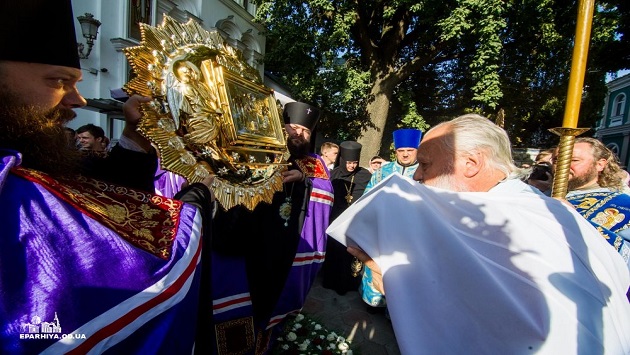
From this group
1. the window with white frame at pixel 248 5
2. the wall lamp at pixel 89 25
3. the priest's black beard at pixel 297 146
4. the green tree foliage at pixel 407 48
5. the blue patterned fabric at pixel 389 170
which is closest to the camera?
the priest's black beard at pixel 297 146

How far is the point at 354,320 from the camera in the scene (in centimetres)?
402

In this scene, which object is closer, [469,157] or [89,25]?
[469,157]

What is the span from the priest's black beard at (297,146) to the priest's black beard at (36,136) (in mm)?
1698

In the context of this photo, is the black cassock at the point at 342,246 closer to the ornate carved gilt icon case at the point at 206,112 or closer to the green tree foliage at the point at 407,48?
the ornate carved gilt icon case at the point at 206,112

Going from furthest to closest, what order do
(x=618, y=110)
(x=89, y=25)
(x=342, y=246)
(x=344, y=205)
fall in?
(x=618, y=110) < (x=89, y=25) < (x=344, y=205) < (x=342, y=246)

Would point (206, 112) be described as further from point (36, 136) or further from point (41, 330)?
point (41, 330)

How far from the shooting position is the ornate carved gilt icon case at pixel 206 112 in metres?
1.39

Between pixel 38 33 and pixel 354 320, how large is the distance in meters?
4.06

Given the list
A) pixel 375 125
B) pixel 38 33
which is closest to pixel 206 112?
pixel 38 33

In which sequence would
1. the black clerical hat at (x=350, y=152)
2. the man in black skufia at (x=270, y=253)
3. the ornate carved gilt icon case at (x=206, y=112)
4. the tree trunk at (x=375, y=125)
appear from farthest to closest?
the tree trunk at (x=375, y=125) → the black clerical hat at (x=350, y=152) → the man in black skufia at (x=270, y=253) → the ornate carved gilt icon case at (x=206, y=112)

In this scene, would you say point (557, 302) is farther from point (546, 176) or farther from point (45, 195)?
point (546, 176)

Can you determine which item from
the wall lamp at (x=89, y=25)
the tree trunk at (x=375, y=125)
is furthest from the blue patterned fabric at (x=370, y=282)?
the tree trunk at (x=375, y=125)

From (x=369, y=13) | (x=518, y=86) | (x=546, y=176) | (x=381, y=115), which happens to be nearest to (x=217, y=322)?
(x=546, y=176)

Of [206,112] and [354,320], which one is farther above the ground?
[206,112]
